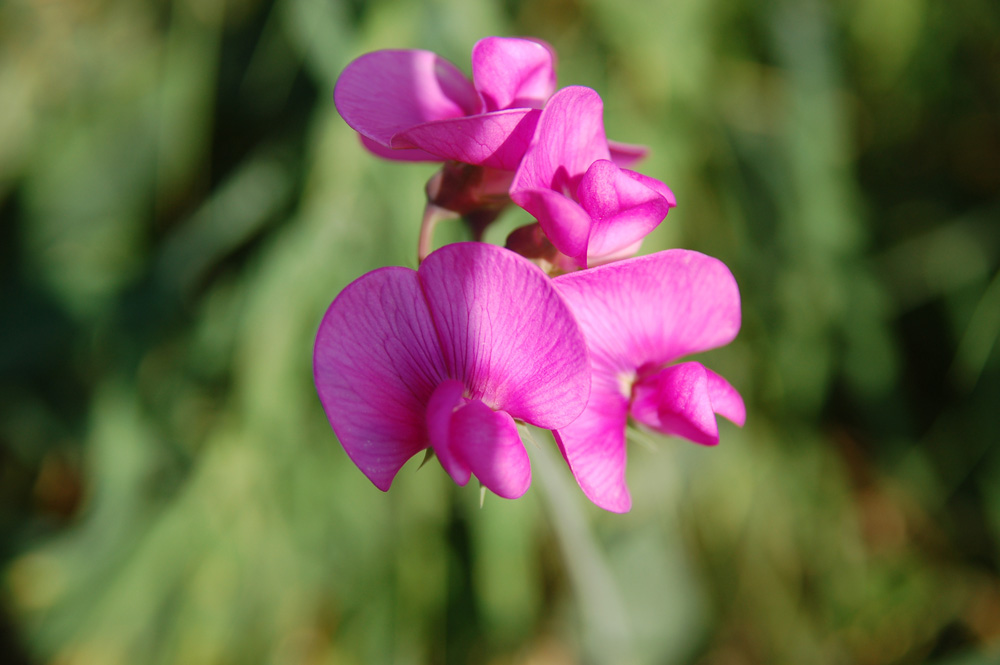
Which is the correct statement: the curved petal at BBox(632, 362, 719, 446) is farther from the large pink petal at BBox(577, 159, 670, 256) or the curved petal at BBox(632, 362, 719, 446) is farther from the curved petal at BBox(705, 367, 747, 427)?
the large pink petal at BBox(577, 159, 670, 256)

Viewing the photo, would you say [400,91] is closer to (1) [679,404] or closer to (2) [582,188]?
(2) [582,188]

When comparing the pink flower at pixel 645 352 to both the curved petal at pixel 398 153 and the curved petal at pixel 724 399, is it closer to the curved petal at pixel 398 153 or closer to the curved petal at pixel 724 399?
the curved petal at pixel 724 399

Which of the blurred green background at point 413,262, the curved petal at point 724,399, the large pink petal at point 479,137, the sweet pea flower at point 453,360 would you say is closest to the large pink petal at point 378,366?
the sweet pea flower at point 453,360

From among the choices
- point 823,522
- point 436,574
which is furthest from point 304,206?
point 823,522

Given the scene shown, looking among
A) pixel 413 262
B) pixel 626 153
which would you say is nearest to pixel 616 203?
pixel 626 153

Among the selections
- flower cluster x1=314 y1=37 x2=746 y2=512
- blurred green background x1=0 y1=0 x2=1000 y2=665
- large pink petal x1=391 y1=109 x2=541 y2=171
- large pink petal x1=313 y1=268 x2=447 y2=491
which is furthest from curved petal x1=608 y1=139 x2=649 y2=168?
blurred green background x1=0 y1=0 x2=1000 y2=665

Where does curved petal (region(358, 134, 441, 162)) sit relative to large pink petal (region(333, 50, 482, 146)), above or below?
below

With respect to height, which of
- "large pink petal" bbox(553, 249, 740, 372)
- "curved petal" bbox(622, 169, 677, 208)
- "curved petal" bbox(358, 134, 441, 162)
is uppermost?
"curved petal" bbox(622, 169, 677, 208)
